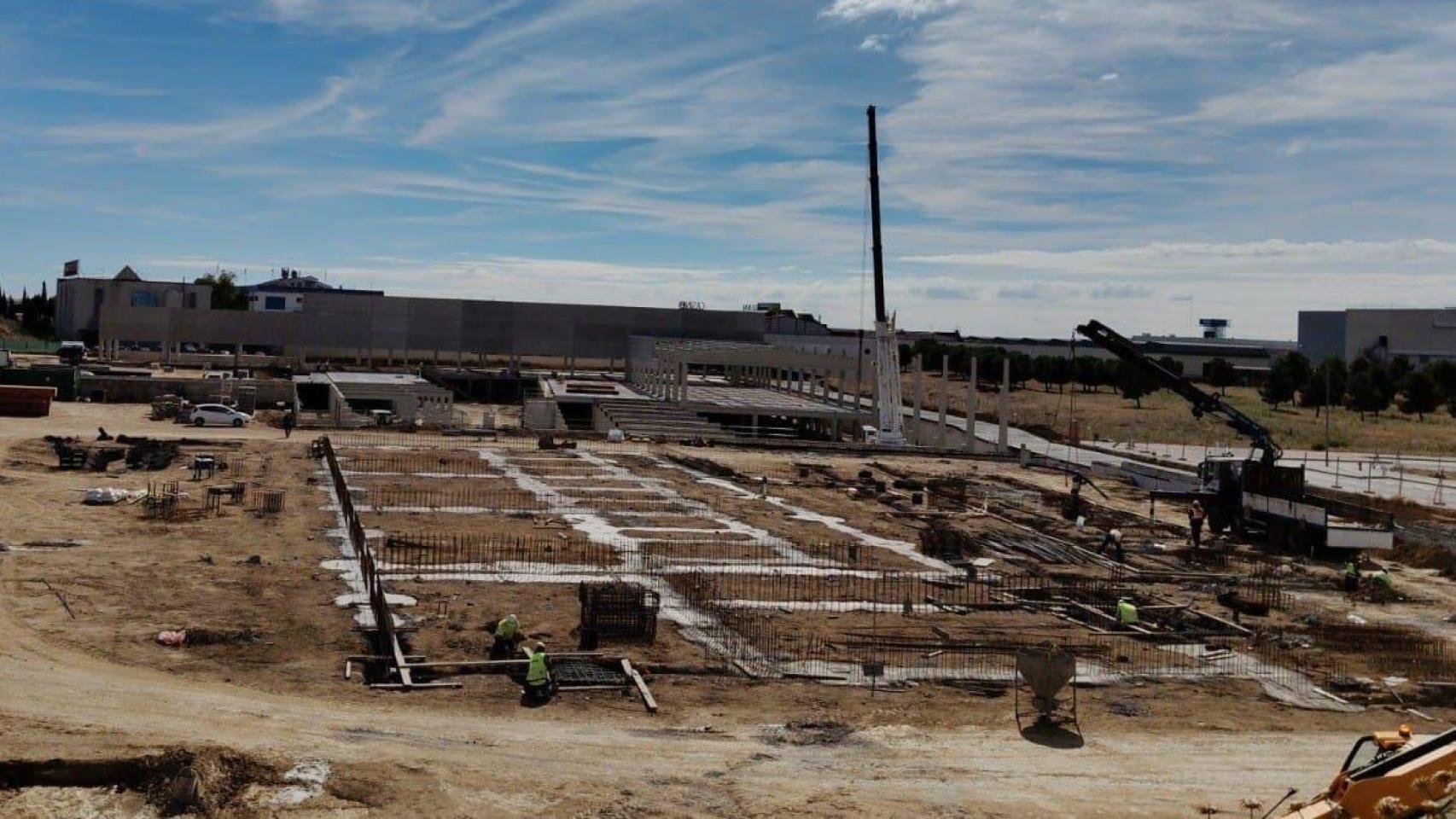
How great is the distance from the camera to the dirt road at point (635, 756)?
47.7ft

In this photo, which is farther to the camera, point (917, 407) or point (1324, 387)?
point (1324, 387)

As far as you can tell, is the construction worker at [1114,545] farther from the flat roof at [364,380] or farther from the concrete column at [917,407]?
the flat roof at [364,380]

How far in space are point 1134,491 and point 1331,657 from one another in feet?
97.8

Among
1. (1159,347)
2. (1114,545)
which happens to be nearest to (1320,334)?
(1159,347)

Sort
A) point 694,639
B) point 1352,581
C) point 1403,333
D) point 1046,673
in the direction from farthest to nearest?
point 1403,333 → point 1352,581 → point 694,639 → point 1046,673

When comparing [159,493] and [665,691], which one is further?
[159,493]

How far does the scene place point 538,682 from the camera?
1834 centimetres

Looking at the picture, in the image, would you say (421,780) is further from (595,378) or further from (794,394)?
(595,378)

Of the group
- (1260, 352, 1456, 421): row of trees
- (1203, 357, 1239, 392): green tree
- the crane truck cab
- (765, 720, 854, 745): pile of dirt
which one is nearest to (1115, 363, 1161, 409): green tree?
(1260, 352, 1456, 421): row of trees

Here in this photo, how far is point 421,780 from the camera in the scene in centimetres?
1453

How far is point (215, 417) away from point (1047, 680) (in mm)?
50718

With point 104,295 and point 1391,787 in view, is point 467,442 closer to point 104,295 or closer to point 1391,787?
point 1391,787

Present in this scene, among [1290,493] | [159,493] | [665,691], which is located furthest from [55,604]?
[1290,493]

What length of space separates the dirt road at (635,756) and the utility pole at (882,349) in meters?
49.3
